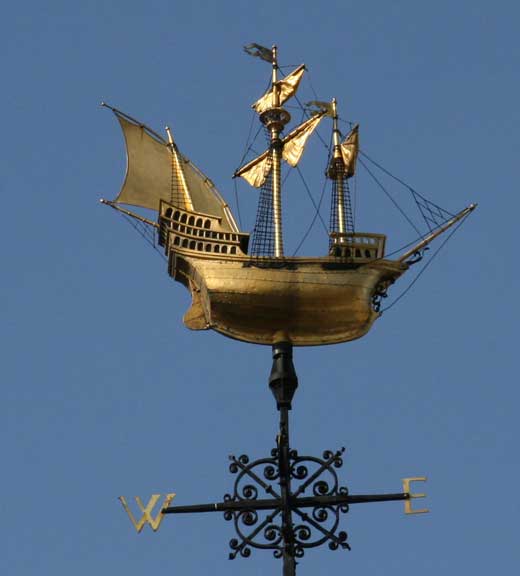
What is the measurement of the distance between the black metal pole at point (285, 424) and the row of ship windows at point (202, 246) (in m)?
0.97

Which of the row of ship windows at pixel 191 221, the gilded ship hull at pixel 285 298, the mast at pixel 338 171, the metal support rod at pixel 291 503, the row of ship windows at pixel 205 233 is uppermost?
the mast at pixel 338 171

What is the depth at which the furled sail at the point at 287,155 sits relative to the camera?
16641 millimetres

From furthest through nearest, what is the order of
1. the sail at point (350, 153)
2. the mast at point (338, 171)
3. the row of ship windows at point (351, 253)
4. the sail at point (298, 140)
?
the sail at point (298, 140)
the sail at point (350, 153)
the mast at point (338, 171)
the row of ship windows at point (351, 253)

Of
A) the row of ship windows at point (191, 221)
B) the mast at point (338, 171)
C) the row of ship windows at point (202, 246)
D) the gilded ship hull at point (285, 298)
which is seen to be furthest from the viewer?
the mast at point (338, 171)

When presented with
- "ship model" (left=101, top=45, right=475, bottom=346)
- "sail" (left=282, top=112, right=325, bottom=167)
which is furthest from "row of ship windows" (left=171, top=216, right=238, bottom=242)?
"sail" (left=282, top=112, right=325, bottom=167)

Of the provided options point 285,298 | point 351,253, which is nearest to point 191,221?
point 285,298

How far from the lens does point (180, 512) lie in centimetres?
1359

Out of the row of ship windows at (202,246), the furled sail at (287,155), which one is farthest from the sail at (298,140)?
the row of ship windows at (202,246)

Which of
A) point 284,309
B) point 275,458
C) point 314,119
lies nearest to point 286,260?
point 284,309

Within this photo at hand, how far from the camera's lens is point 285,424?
13742 mm

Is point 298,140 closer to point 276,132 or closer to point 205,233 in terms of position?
point 276,132

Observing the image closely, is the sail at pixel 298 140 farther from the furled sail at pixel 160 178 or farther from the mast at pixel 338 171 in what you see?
the furled sail at pixel 160 178

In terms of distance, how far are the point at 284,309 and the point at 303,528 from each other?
6.71 ft

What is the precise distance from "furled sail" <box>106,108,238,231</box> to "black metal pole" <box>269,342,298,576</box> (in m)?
2.45
